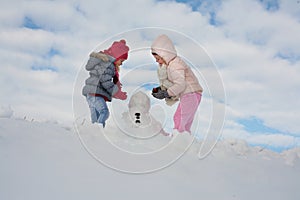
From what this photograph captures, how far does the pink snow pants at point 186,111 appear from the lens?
6.18m

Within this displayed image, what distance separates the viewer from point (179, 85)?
6.16 meters

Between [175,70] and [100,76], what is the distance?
1151 mm

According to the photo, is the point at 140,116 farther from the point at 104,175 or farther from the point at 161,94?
the point at 104,175

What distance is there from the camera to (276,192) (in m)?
4.48

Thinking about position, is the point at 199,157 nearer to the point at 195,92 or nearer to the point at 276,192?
the point at 276,192

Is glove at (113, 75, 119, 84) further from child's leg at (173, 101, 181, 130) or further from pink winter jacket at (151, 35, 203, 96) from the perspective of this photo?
child's leg at (173, 101, 181, 130)

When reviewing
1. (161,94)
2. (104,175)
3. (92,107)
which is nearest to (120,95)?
(92,107)

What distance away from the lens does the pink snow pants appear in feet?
20.3

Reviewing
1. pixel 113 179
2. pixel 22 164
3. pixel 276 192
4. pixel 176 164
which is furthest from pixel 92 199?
pixel 276 192

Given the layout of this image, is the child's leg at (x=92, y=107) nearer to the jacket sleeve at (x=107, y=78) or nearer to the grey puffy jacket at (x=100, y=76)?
the grey puffy jacket at (x=100, y=76)

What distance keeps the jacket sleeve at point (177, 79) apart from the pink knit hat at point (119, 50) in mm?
816

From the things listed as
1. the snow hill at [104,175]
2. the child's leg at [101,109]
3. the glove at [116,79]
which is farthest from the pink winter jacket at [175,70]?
the snow hill at [104,175]

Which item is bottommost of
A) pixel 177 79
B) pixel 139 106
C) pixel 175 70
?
pixel 139 106

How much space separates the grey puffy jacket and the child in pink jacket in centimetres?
69
